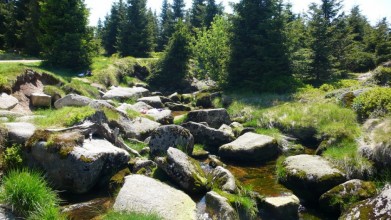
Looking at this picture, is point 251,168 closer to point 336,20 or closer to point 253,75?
point 253,75

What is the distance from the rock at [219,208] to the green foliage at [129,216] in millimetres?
1638

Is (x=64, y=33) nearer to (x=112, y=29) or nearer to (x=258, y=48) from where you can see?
(x=258, y=48)

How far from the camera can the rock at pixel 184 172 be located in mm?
9531

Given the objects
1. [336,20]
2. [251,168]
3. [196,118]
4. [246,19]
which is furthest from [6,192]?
[336,20]

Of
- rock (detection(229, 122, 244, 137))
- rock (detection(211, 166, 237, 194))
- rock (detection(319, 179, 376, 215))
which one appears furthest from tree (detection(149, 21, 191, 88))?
rock (detection(319, 179, 376, 215))

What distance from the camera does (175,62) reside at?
34188 mm

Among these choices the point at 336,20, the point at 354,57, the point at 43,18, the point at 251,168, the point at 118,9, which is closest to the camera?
the point at 251,168

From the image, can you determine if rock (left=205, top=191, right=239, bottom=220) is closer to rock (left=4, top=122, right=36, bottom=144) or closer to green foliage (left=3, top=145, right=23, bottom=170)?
green foliage (left=3, top=145, right=23, bottom=170)

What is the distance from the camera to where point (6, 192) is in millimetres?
7195

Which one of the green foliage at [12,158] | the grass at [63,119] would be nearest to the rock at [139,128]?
the grass at [63,119]

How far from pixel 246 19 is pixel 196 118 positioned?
12.2m

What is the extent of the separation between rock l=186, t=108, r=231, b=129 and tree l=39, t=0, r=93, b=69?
13.0m

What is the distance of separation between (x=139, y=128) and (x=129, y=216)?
8.54 meters

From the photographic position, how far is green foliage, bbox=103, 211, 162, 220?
276 inches
